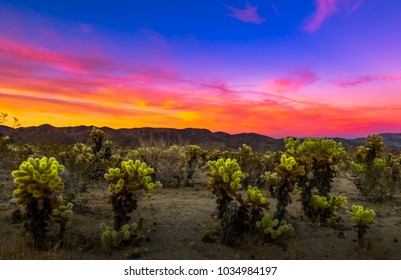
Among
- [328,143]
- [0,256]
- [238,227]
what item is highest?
[328,143]

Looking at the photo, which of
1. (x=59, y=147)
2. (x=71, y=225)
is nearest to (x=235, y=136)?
(x=59, y=147)

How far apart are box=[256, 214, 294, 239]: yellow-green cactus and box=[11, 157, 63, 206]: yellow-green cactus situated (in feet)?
13.6

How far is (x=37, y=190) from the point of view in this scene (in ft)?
20.4

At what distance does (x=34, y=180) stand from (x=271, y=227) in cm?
475

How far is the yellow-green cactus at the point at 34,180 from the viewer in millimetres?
6199

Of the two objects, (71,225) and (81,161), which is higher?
(81,161)

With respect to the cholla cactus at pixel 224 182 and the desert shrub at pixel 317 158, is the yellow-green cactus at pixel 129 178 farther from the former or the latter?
the desert shrub at pixel 317 158

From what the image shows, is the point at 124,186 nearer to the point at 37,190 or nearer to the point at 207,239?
the point at 37,190

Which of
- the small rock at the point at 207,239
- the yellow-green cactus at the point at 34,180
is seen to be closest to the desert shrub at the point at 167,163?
the small rock at the point at 207,239

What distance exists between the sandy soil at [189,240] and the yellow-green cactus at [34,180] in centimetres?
100
